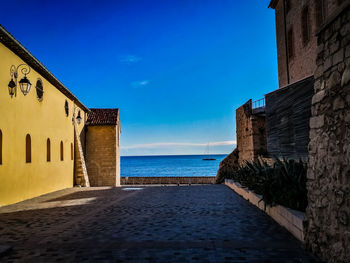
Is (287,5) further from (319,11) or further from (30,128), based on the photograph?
(30,128)

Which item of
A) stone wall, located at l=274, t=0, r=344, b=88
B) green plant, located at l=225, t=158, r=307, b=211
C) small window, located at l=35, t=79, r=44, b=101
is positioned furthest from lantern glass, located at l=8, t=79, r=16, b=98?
stone wall, located at l=274, t=0, r=344, b=88

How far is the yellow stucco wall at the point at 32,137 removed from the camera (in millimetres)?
9344

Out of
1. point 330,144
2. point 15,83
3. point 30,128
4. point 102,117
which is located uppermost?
point 102,117

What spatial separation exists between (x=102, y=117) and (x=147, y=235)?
62.0ft

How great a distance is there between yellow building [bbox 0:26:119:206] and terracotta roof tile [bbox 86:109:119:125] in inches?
207

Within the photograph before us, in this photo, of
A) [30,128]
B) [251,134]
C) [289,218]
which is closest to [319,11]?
[251,134]

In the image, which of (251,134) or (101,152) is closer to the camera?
(251,134)

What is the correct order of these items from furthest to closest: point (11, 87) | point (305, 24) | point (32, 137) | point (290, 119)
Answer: point (305, 24) → point (32, 137) → point (290, 119) → point (11, 87)

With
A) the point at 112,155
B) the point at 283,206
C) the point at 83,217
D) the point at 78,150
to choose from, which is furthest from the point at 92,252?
the point at 112,155

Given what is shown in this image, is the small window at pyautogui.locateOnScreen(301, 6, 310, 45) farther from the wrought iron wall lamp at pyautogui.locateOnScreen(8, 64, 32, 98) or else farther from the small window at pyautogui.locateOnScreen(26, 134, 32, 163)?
the small window at pyautogui.locateOnScreen(26, 134, 32, 163)

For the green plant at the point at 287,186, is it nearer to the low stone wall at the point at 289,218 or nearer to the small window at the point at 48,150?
the low stone wall at the point at 289,218

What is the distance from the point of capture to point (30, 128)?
1126cm

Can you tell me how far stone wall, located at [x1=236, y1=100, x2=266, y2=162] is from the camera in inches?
661

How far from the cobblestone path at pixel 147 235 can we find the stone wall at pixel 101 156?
1397 centimetres
